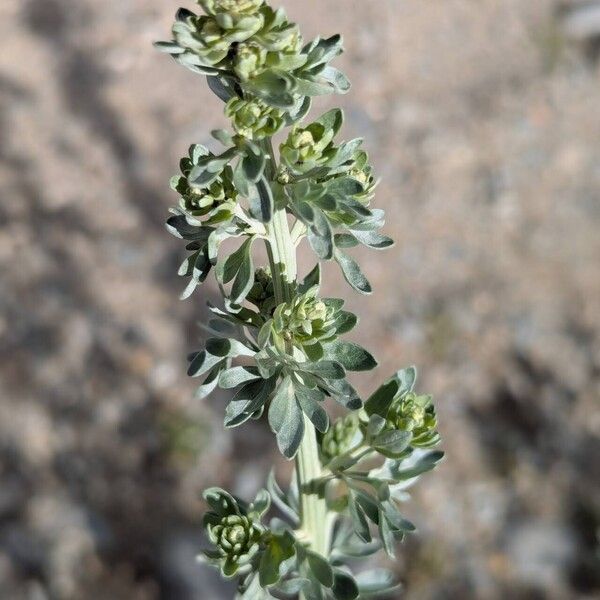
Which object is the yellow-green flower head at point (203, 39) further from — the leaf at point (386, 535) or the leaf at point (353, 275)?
the leaf at point (386, 535)

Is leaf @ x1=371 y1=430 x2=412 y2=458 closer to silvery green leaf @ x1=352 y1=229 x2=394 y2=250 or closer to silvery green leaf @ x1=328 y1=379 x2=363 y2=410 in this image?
silvery green leaf @ x1=328 y1=379 x2=363 y2=410

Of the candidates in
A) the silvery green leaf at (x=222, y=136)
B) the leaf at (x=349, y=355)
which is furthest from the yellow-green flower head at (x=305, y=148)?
the leaf at (x=349, y=355)

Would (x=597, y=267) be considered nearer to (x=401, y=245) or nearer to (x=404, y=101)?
(x=401, y=245)

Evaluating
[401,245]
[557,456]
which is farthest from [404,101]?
[557,456]

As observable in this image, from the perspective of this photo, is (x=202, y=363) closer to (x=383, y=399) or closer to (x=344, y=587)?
(x=383, y=399)

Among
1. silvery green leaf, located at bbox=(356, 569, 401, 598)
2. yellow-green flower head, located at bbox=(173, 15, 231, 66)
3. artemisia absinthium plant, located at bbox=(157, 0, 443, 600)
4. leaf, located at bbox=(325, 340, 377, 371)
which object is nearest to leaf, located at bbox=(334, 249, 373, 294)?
artemisia absinthium plant, located at bbox=(157, 0, 443, 600)

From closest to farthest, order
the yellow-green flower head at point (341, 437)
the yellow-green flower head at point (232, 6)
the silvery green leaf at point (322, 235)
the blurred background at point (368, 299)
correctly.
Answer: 1. the yellow-green flower head at point (232, 6)
2. the silvery green leaf at point (322, 235)
3. the yellow-green flower head at point (341, 437)
4. the blurred background at point (368, 299)
